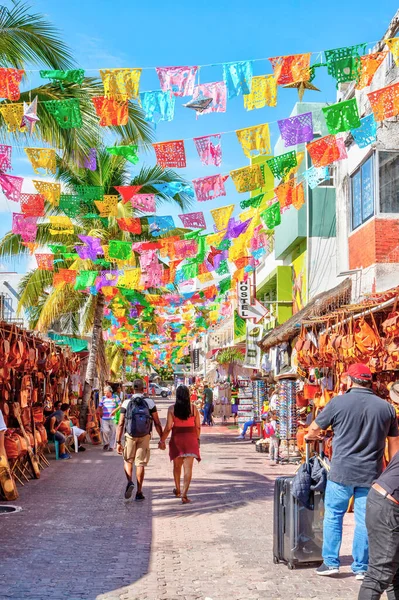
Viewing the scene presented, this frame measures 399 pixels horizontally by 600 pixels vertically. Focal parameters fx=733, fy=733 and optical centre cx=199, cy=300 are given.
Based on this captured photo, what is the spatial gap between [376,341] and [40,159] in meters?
6.52

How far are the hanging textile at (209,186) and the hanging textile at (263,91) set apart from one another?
3.55 meters

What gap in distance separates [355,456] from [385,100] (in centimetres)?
530

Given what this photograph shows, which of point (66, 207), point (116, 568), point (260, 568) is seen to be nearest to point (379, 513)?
point (260, 568)

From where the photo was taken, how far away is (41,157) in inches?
496

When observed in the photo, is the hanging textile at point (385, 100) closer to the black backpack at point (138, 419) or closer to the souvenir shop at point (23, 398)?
the black backpack at point (138, 419)

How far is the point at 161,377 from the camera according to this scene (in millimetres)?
121562

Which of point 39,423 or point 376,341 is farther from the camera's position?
point 39,423

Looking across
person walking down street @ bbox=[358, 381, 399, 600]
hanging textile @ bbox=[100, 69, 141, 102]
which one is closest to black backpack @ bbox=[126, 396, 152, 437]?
hanging textile @ bbox=[100, 69, 141, 102]

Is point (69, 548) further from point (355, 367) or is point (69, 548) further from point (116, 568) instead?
point (355, 367)

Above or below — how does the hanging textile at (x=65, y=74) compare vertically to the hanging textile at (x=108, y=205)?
above

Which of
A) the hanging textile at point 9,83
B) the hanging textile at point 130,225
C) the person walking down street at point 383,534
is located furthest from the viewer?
the hanging textile at point 130,225

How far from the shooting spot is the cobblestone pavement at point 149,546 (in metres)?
6.49

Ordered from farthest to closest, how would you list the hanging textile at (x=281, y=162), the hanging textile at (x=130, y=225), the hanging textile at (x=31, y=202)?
the hanging textile at (x=130, y=225) < the hanging textile at (x=31, y=202) < the hanging textile at (x=281, y=162)

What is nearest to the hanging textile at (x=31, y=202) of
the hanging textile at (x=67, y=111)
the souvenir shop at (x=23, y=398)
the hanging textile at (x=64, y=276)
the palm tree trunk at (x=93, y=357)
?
the souvenir shop at (x=23, y=398)
